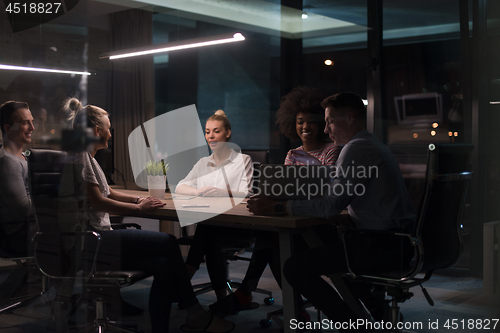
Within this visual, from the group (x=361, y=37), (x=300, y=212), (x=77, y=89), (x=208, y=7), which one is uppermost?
(x=208, y=7)

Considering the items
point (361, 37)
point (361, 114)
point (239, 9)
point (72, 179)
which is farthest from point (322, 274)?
point (239, 9)

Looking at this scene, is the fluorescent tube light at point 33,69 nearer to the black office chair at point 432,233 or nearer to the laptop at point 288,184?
the laptop at point 288,184

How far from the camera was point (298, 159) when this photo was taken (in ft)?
10.0

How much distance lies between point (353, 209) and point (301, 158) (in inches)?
32.7

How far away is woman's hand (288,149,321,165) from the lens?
3.04 m

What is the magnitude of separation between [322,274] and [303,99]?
1598 millimetres

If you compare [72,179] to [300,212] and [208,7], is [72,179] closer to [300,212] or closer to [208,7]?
[300,212]

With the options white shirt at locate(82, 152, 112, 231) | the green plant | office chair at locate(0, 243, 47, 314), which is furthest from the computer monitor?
office chair at locate(0, 243, 47, 314)

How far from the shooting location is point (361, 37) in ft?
12.8

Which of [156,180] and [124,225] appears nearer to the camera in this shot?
[124,225]

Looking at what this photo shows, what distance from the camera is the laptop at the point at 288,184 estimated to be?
222 cm

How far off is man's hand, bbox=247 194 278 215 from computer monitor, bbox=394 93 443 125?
1496 mm

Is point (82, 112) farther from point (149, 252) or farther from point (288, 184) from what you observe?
point (288, 184)

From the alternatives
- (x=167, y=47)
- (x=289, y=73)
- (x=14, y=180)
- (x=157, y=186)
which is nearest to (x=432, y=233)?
(x=157, y=186)
